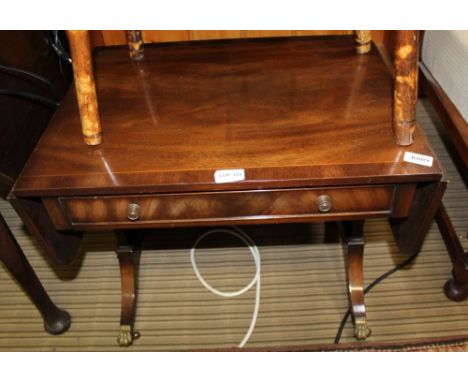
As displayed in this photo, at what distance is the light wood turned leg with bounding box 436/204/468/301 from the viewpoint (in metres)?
1.20

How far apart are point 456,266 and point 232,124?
2.42 feet

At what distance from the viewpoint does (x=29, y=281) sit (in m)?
1.14

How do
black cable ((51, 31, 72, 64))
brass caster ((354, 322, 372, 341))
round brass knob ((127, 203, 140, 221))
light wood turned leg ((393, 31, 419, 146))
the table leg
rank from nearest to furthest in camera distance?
light wood turned leg ((393, 31, 419, 146)) → round brass knob ((127, 203, 140, 221)) → the table leg → brass caster ((354, 322, 372, 341)) → black cable ((51, 31, 72, 64))

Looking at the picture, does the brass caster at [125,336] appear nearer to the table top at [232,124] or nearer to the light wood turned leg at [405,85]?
the table top at [232,124]

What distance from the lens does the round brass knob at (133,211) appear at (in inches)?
33.8

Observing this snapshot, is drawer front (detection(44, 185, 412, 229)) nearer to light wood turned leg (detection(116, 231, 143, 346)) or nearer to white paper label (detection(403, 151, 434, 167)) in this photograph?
white paper label (detection(403, 151, 434, 167))

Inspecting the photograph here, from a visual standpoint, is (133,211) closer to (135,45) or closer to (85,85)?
(85,85)

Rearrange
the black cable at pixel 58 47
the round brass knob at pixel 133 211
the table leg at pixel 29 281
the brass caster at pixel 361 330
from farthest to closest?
the black cable at pixel 58 47 → the brass caster at pixel 361 330 → the table leg at pixel 29 281 → the round brass knob at pixel 133 211

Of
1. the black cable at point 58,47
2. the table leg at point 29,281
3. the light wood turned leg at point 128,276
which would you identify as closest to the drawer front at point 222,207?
the table leg at point 29,281

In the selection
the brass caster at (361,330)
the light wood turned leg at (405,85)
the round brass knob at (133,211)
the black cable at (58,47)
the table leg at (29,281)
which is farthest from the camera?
the black cable at (58,47)

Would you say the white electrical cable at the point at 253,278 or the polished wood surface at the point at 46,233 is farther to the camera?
the white electrical cable at the point at 253,278

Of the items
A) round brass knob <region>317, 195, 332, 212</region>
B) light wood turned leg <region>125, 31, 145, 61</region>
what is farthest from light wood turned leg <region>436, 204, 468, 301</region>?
light wood turned leg <region>125, 31, 145, 61</region>

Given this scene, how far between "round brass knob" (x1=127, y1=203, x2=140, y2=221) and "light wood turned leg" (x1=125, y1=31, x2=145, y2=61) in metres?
0.46
